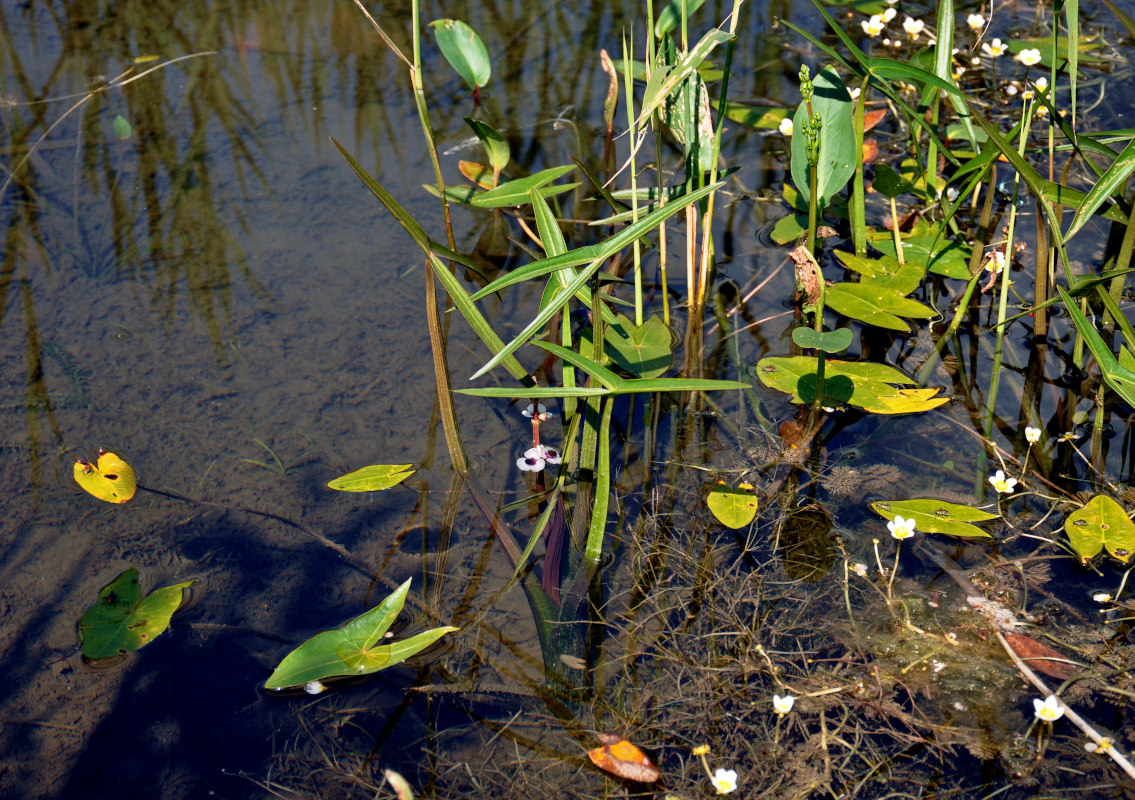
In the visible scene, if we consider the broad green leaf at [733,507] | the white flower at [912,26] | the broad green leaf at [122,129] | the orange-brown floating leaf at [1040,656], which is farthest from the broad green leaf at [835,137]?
the broad green leaf at [122,129]

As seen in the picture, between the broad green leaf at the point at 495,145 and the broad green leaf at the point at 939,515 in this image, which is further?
the broad green leaf at the point at 495,145

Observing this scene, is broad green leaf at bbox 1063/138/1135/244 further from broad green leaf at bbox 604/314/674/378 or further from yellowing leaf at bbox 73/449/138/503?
yellowing leaf at bbox 73/449/138/503

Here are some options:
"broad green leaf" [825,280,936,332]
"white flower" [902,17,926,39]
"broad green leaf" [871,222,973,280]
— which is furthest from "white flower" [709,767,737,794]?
"white flower" [902,17,926,39]

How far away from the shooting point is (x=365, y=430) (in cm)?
195

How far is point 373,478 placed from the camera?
5.69 ft

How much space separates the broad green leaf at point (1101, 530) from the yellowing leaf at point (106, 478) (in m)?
1.84

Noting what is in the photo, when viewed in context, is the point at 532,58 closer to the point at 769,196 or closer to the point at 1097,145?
the point at 769,196

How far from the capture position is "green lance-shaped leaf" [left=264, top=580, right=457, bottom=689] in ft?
4.66

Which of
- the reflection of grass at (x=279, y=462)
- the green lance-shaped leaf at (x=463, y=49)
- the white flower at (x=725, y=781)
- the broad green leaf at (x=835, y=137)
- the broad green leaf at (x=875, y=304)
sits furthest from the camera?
the green lance-shaped leaf at (x=463, y=49)

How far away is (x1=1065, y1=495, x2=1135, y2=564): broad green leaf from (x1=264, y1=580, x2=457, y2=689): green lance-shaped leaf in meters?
1.14

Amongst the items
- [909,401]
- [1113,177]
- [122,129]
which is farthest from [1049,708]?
[122,129]

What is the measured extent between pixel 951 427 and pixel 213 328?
1.77m

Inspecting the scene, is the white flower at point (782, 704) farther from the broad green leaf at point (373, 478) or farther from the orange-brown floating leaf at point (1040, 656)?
the broad green leaf at point (373, 478)

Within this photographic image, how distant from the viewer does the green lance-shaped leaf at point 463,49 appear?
259 centimetres
